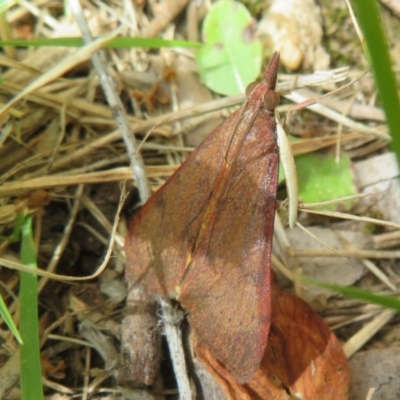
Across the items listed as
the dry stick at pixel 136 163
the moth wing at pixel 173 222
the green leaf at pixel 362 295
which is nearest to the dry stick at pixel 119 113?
the dry stick at pixel 136 163

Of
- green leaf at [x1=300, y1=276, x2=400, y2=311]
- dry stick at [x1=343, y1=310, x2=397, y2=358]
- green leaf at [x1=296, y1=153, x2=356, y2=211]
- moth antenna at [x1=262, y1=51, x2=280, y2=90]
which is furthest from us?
green leaf at [x1=296, y1=153, x2=356, y2=211]

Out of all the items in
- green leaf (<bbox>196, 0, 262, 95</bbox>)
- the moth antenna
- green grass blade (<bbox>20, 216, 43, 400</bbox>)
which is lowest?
green grass blade (<bbox>20, 216, 43, 400</bbox>)

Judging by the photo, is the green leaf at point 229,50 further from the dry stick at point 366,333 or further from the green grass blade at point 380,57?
the green grass blade at point 380,57

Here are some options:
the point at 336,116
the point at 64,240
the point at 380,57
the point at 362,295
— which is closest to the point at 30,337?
the point at 64,240

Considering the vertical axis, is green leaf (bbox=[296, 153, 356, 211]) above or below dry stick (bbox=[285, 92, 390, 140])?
below

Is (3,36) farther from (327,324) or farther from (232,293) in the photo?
(327,324)

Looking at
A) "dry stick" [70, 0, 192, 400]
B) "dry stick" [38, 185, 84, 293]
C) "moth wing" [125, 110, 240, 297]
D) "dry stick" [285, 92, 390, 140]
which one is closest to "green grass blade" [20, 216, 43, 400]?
"dry stick" [38, 185, 84, 293]

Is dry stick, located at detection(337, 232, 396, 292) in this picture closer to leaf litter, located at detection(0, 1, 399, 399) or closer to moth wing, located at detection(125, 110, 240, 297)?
leaf litter, located at detection(0, 1, 399, 399)

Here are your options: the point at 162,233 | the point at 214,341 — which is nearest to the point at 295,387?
the point at 214,341
